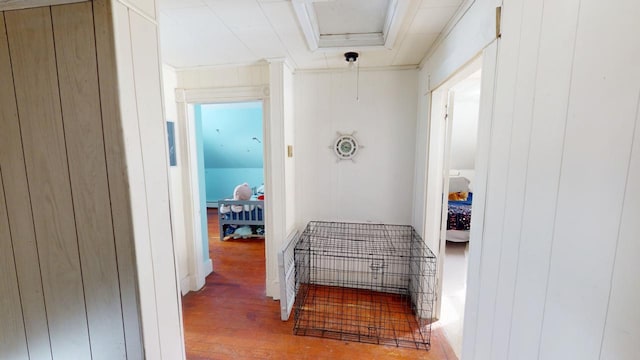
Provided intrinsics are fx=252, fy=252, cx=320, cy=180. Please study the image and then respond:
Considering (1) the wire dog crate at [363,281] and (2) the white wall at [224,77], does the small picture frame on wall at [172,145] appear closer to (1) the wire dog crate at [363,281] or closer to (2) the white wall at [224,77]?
(2) the white wall at [224,77]

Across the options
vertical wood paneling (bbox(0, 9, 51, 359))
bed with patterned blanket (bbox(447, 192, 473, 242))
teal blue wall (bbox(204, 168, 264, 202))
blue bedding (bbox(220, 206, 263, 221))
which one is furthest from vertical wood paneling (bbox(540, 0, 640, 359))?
teal blue wall (bbox(204, 168, 264, 202))

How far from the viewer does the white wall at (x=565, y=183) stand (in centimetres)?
55

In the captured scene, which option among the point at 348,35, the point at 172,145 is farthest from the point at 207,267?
the point at 348,35

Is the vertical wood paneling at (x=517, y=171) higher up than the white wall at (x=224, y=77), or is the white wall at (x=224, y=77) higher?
the white wall at (x=224, y=77)

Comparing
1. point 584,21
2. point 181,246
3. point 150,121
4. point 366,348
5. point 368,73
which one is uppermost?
point 368,73

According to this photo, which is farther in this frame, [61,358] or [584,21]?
[61,358]

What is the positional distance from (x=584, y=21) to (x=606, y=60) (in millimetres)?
138

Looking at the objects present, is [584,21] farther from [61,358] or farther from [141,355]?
[61,358]

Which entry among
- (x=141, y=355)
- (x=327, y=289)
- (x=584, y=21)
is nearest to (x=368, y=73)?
(x=584, y=21)

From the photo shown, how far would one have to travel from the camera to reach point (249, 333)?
201 cm

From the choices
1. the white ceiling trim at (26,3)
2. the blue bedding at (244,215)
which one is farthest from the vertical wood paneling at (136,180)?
the blue bedding at (244,215)

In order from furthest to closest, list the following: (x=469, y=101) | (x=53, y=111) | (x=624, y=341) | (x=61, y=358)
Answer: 1. (x=469, y=101)
2. (x=61, y=358)
3. (x=53, y=111)
4. (x=624, y=341)

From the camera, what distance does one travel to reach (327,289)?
102 inches

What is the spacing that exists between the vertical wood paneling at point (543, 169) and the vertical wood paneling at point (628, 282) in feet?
0.64
